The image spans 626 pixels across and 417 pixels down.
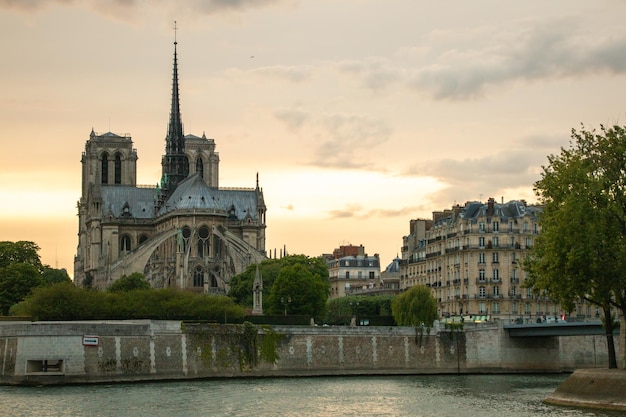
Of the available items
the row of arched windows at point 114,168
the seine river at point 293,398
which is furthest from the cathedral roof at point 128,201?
the seine river at point 293,398

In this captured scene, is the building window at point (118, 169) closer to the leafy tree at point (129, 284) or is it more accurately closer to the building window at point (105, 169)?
the building window at point (105, 169)

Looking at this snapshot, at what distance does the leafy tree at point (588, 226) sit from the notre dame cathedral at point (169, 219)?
69.7 metres

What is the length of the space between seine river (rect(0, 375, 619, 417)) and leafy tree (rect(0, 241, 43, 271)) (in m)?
52.1

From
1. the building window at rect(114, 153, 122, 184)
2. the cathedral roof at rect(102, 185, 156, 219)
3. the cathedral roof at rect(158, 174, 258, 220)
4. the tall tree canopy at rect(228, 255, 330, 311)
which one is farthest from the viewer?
the building window at rect(114, 153, 122, 184)

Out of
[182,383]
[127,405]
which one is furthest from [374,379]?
[127,405]

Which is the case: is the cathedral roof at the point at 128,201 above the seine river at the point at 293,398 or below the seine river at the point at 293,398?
above

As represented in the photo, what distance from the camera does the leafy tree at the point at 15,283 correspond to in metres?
101

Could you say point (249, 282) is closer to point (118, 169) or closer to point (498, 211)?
point (498, 211)

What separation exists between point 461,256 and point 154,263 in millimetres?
40688

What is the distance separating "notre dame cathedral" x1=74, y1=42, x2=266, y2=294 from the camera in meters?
128

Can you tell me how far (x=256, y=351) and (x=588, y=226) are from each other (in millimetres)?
27637

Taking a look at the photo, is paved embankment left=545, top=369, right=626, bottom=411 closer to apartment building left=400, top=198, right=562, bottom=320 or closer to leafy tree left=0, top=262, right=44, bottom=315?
apartment building left=400, top=198, right=562, bottom=320

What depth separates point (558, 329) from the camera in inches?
2950

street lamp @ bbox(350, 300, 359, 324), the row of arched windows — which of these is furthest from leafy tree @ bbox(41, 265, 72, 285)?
street lamp @ bbox(350, 300, 359, 324)
